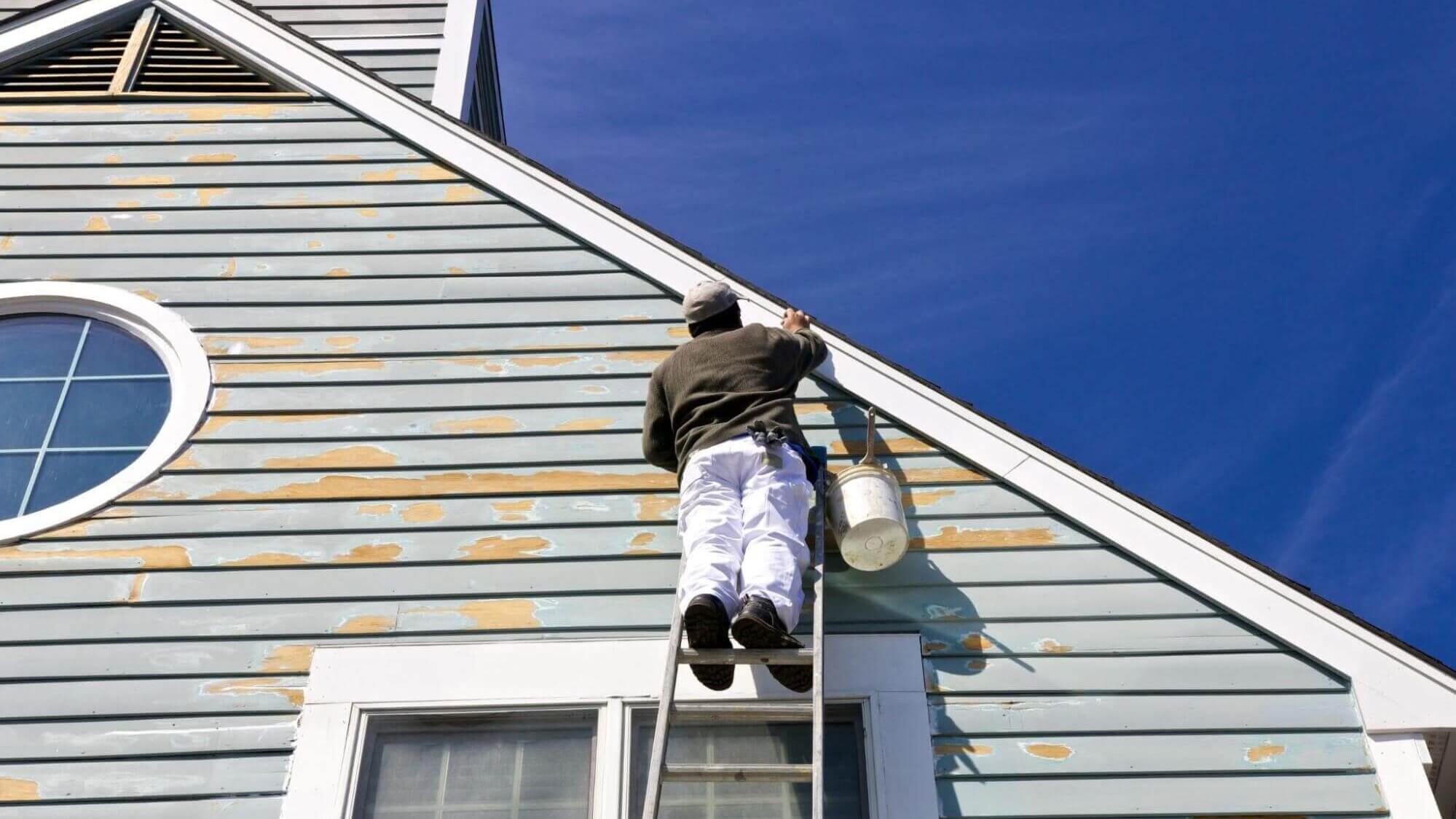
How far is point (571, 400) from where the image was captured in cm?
577

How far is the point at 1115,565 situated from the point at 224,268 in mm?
3870

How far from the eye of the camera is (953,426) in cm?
563

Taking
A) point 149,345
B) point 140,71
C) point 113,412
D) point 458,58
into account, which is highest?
point 458,58

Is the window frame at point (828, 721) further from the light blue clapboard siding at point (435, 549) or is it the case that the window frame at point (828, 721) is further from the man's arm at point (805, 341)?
the man's arm at point (805, 341)

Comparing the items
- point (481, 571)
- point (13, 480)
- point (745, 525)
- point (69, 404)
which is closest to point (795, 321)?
point (745, 525)

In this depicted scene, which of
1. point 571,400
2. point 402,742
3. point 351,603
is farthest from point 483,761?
point 571,400

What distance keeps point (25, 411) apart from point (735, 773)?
339 cm

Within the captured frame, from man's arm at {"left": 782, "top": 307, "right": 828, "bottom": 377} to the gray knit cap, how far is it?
0.94 ft

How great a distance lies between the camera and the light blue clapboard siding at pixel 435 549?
15.3 ft

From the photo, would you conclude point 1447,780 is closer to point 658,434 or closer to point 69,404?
point 658,434

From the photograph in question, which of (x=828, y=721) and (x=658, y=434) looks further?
(x=658, y=434)

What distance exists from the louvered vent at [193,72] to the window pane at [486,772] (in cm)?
382

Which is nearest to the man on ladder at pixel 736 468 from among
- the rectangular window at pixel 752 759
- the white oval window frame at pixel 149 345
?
the rectangular window at pixel 752 759

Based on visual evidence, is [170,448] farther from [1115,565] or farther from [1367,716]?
[1367,716]
